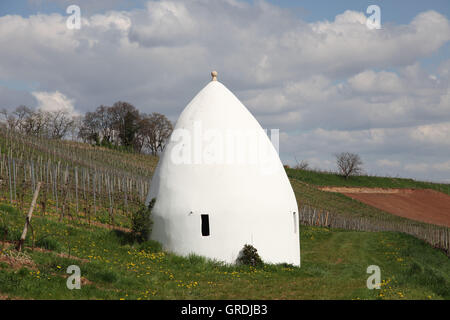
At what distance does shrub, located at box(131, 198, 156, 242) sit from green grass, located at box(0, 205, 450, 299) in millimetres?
423

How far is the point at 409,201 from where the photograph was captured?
7069 centimetres

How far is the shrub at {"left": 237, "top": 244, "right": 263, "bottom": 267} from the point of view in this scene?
50.0 ft

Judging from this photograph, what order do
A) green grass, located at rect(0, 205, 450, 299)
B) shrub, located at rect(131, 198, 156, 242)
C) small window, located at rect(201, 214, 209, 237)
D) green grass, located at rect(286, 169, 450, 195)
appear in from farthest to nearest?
1. green grass, located at rect(286, 169, 450, 195)
2. shrub, located at rect(131, 198, 156, 242)
3. small window, located at rect(201, 214, 209, 237)
4. green grass, located at rect(0, 205, 450, 299)

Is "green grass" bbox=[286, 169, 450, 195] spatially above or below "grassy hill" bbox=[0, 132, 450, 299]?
above

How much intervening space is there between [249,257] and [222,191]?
2.45 metres

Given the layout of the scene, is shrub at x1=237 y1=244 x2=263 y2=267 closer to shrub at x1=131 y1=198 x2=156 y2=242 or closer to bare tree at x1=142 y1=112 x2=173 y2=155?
shrub at x1=131 y1=198 x2=156 y2=242

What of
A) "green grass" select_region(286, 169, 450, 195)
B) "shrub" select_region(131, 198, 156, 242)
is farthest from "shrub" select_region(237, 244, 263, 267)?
"green grass" select_region(286, 169, 450, 195)

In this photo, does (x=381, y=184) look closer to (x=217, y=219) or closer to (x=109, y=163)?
(x=109, y=163)

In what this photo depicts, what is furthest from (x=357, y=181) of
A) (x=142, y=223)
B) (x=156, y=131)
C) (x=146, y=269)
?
(x=146, y=269)

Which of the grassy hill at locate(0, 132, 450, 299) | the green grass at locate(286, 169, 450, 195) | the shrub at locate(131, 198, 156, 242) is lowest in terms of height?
the grassy hill at locate(0, 132, 450, 299)

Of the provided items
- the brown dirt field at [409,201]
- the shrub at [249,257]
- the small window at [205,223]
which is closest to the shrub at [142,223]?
the small window at [205,223]

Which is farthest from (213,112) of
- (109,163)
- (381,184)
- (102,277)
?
(381,184)

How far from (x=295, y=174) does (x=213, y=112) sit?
5766 centimetres

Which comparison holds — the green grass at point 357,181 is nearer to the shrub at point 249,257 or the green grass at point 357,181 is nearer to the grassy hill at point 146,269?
the grassy hill at point 146,269
